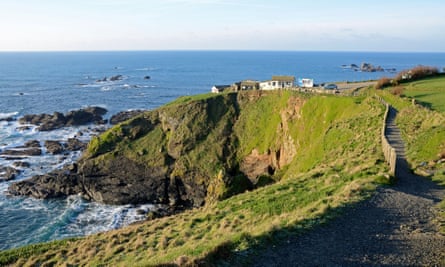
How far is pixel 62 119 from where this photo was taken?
89.8 metres

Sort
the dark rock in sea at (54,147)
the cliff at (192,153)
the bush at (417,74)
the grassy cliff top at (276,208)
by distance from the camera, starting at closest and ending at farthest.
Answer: the grassy cliff top at (276,208) < the cliff at (192,153) < the bush at (417,74) < the dark rock in sea at (54,147)

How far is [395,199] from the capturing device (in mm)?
17500

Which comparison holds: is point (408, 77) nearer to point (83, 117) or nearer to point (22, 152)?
point (22, 152)

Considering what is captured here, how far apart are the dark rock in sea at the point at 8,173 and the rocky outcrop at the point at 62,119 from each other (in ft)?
85.3

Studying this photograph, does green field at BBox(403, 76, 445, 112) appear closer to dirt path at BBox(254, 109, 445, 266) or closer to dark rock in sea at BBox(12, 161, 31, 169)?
dirt path at BBox(254, 109, 445, 266)

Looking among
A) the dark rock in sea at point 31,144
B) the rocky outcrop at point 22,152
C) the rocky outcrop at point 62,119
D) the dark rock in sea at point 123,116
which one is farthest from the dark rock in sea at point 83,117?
the rocky outcrop at point 22,152

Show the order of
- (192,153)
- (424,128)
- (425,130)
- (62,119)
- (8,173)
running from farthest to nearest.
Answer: (62,119) → (192,153) → (8,173) → (424,128) → (425,130)

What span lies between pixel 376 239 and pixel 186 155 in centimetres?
4660

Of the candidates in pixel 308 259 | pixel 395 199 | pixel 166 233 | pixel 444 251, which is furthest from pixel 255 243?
pixel 166 233

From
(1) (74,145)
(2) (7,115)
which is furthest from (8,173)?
(2) (7,115)

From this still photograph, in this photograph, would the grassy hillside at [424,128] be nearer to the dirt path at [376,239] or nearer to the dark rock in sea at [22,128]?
the dirt path at [376,239]

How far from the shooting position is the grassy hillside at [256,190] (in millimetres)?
16062

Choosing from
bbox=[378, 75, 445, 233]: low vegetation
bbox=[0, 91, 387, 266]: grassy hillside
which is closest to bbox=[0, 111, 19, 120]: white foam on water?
bbox=[0, 91, 387, 266]: grassy hillside

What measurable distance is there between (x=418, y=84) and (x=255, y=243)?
163ft
